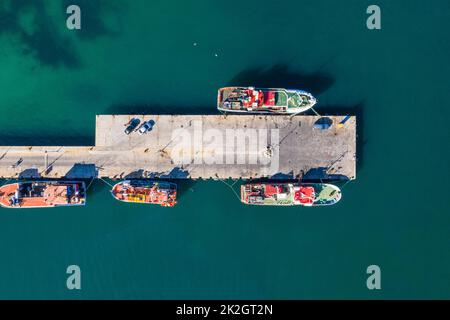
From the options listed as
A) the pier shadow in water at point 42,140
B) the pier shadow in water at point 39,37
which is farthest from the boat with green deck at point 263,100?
the pier shadow in water at point 39,37

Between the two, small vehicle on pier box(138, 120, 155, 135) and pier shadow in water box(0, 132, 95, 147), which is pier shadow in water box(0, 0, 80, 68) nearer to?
pier shadow in water box(0, 132, 95, 147)

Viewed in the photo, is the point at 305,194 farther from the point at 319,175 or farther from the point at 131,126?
the point at 131,126


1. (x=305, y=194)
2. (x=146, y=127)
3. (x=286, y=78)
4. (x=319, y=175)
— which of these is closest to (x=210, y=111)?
(x=146, y=127)

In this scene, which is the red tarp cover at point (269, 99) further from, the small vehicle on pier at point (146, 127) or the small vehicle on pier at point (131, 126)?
the small vehicle on pier at point (131, 126)

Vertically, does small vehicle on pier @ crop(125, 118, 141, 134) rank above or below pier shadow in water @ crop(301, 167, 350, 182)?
above

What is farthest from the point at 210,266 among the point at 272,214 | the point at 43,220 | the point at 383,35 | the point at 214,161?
the point at 383,35

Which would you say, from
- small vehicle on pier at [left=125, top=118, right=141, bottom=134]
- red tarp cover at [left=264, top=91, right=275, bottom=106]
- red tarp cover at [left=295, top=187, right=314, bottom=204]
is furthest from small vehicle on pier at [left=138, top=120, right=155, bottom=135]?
red tarp cover at [left=295, top=187, right=314, bottom=204]

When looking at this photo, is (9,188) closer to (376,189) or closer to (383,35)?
(376,189)

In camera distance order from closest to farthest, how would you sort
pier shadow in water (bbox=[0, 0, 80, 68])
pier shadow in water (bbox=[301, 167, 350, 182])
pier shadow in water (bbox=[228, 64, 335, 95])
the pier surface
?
the pier surface, pier shadow in water (bbox=[301, 167, 350, 182]), pier shadow in water (bbox=[0, 0, 80, 68]), pier shadow in water (bbox=[228, 64, 335, 95])
